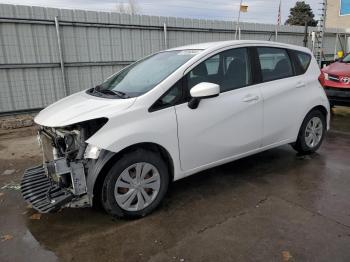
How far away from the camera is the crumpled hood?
302 cm

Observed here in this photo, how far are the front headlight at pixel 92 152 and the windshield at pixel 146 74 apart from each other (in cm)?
68

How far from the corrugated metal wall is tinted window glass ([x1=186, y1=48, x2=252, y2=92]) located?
5.09m

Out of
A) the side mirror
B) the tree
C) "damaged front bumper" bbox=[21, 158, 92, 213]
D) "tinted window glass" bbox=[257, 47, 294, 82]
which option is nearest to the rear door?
"tinted window glass" bbox=[257, 47, 294, 82]

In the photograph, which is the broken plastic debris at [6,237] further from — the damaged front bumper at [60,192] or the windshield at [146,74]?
the windshield at [146,74]

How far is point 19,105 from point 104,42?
2555mm

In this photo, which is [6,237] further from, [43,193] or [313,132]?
[313,132]

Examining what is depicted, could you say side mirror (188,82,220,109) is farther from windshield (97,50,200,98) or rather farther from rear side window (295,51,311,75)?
rear side window (295,51,311,75)

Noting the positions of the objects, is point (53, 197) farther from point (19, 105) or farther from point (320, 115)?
point (19, 105)

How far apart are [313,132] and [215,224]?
8.59 ft

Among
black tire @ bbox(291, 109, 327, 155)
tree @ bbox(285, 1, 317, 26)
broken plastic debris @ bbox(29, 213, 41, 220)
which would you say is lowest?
broken plastic debris @ bbox(29, 213, 41, 220)

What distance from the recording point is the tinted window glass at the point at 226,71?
3602mm

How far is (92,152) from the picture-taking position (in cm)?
296

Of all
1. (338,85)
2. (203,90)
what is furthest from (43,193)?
(338,85)

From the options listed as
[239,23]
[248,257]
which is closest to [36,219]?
[248,257]
